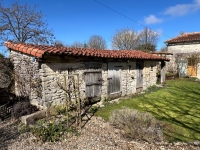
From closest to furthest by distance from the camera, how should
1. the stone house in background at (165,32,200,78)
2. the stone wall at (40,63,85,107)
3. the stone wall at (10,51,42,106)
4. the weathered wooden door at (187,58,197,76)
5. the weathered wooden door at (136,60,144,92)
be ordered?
the stone wall at (40,63,85,107)
the stone wall at (10,51,42,106)
the weathered wooden door at (136,60,144,92)
the stone house in background at (165,32,200,78)
the weathered wooden door at (187,58,197,76)

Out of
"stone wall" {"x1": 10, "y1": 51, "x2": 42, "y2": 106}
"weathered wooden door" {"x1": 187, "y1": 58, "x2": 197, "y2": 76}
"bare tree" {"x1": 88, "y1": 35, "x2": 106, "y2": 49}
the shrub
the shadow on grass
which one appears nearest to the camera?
the shrub

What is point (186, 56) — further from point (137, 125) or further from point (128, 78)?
point (137, 125)

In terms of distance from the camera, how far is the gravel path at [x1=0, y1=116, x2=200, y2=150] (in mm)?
3840

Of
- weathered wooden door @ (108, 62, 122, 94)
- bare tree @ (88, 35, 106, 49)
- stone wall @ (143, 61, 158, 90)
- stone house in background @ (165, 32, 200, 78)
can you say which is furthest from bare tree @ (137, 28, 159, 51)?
weathered wooden door @ (108, 62, 122, 94)

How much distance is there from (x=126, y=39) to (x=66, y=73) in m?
23.8

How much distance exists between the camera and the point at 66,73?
6.42m

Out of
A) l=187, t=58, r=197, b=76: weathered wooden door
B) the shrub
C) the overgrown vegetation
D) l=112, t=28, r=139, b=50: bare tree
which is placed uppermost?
l=112, t=28, r=139, b=50: bare tree

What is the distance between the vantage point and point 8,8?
50.5 feet

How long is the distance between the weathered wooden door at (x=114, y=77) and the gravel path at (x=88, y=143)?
12.7 ft

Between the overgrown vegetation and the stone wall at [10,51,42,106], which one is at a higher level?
the stone wall at [10,51,42,106]

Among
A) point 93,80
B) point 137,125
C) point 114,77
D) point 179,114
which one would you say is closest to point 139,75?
point 114,77

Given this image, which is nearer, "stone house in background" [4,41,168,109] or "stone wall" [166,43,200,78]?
"stone house in background" [4,41,168,109]

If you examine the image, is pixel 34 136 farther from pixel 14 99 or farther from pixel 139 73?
pixel 139 73

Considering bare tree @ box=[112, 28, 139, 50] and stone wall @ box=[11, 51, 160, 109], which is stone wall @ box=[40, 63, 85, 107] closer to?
stone wall @ box=[11, 51, 160, 109]
